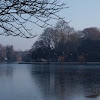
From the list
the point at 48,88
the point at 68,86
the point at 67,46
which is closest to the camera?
the point at 48,88

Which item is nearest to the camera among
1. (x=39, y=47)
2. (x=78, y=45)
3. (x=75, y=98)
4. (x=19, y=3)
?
(x=19, y=3)

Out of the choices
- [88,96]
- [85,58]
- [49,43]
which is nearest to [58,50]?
[49,43]

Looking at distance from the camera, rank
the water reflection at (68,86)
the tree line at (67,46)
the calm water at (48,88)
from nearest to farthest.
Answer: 1. the calm water at (48,88)
2. the water reflection at (68,86)
3. the tree line at (67,46)

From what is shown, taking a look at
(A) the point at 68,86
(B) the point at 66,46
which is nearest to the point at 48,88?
(A) the point at 68,86

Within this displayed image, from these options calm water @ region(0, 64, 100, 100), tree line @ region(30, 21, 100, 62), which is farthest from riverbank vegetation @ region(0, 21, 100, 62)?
calm water @ region(0, 64, 100, 100)

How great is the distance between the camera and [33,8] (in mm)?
3648

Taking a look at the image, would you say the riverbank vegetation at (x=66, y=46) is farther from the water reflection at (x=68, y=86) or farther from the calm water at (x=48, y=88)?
the calm water at (x=48, y=88)

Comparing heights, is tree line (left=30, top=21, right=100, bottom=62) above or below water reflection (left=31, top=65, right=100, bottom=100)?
above

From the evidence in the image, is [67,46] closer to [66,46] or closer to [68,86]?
[66,46]

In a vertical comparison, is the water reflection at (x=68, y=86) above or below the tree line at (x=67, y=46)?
below

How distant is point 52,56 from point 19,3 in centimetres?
7423

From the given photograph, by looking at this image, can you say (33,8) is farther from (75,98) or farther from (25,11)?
(75,98)

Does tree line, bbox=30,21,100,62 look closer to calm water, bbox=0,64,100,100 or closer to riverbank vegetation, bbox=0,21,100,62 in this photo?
riverbank vegetation, bbox=0,21,100,62

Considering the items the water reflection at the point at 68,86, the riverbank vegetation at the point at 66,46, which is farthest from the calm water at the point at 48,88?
the riverbank vegetation at the point at 66,46
